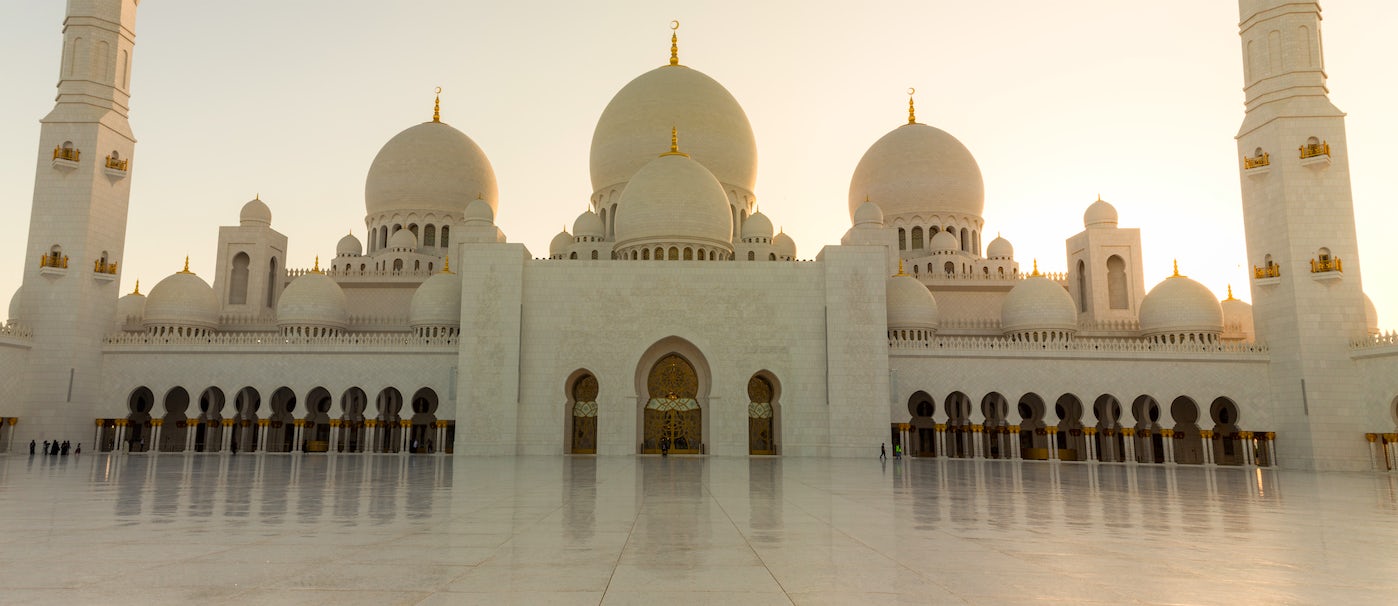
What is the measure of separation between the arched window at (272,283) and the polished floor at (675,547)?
2371 cm

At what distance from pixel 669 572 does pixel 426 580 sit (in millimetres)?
1107

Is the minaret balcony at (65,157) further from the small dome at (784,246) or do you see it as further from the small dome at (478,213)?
the small dome at (784,246)

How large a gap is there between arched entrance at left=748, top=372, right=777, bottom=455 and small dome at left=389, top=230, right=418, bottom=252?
50.9 feet

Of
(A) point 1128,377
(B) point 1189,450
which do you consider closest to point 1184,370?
(A) point 1128,377

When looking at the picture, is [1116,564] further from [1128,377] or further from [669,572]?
[1128,377]

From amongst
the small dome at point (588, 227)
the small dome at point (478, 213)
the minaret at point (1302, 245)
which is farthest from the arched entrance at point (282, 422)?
the minaret at point (1302, 245)

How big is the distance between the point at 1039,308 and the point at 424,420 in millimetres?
19963

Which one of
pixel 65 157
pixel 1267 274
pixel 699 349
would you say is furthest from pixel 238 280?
pixel 1267 274

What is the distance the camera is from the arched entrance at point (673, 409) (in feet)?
79.8

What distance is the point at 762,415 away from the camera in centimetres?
2458

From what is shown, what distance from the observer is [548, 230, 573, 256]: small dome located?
3062cm

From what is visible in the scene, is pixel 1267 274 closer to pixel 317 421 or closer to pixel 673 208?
pixel 673 208

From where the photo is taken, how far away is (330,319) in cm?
2831

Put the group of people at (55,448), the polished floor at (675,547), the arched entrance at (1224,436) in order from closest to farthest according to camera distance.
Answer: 1. the polished floor at (675,547)
2. the group of people at (55,448)
3. the arched entrance at (1224,436)
